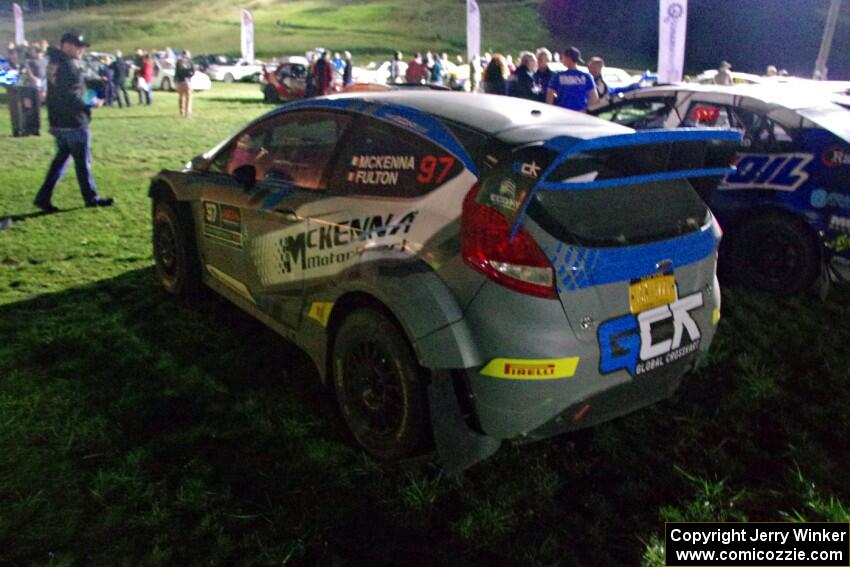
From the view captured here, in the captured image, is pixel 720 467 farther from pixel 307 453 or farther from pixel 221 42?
pixel 221 42

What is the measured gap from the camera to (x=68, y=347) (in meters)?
4.12

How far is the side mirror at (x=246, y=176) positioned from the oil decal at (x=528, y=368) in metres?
1.97

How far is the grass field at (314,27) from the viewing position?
54.1m

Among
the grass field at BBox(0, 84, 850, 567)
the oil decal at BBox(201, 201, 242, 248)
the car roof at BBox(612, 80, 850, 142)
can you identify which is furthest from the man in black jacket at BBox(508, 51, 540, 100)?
the oil decal at BBox(201, 201, 242, 248)

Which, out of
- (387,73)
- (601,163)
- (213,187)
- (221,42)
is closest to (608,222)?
(601,163)

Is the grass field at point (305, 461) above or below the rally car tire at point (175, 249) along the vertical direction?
below

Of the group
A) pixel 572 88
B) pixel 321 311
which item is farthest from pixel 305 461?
pixel 572 88

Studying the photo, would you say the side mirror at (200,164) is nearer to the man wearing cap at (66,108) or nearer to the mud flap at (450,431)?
the mud flap at (450,431)

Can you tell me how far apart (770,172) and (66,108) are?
6.71 meters

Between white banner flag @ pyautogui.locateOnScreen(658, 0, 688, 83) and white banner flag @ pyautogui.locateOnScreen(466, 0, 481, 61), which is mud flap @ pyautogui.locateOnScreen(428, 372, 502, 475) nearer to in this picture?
white banner flag @ pyautogui.locateOnScreen(658, 0, 688, 83)

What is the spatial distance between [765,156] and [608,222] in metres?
3.18

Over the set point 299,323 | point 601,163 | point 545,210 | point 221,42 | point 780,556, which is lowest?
point 780,556

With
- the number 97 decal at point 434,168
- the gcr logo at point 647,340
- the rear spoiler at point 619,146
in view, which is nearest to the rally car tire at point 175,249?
the number 97 decal at point 434,168

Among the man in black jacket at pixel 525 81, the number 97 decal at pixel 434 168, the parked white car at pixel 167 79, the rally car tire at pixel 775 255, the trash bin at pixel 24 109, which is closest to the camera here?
the number 97 decal at pixel 434 168
